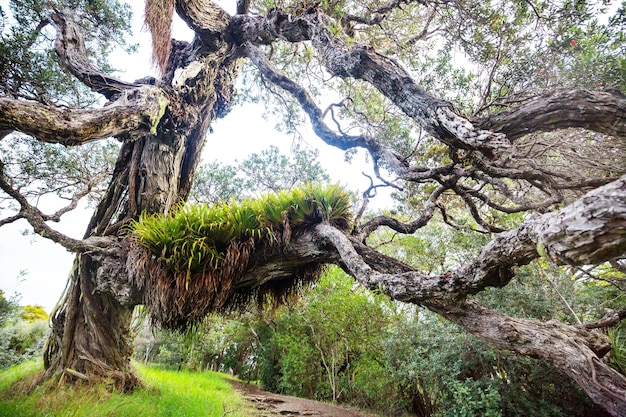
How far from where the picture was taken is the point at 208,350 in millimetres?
10930

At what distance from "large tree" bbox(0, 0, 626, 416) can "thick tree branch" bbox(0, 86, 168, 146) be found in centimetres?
2

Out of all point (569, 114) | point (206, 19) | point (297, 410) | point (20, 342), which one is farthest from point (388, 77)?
point (20, 342)

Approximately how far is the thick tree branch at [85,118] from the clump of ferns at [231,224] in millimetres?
1050

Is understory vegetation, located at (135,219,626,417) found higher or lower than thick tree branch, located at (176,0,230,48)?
lower

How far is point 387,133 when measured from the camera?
15.7 ft

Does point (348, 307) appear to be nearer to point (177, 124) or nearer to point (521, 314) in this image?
point (521, 314)

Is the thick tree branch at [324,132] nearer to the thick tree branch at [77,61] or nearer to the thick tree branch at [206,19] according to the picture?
the thick tree branch at [206,19]

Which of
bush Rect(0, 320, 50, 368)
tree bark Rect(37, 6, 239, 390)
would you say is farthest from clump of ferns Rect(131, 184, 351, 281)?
bush Rect(0, 320, 50, 368)

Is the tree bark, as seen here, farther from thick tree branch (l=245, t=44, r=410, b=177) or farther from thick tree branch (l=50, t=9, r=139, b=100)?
thick tree branch (l=245, t=44, r=410, b=177)

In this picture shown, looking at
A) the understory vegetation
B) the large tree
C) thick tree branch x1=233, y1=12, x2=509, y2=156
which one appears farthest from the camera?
the understory vegetation

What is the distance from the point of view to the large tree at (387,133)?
1752mm

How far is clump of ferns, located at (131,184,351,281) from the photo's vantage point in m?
2.87

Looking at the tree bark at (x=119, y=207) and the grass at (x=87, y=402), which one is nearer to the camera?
the grass at (x=87, y=402)

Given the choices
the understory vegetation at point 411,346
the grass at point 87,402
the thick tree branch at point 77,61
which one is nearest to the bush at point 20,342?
the grass at point 87,402
